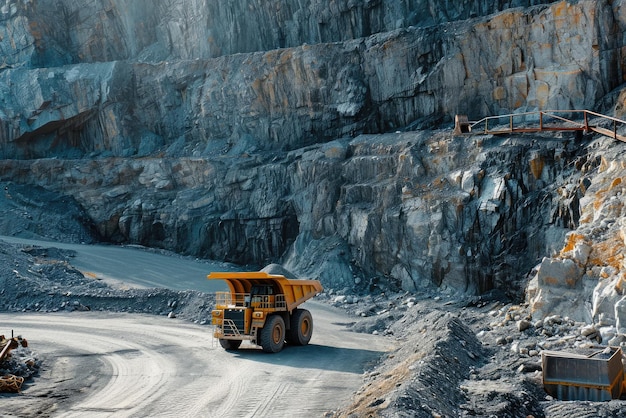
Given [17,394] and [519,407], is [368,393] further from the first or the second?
[17,394]

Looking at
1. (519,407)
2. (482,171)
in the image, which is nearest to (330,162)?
(482,171)

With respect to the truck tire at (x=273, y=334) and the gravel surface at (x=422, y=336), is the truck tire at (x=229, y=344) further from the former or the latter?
the gravel surface at (x=422, y=336)

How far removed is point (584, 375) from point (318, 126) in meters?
26.1

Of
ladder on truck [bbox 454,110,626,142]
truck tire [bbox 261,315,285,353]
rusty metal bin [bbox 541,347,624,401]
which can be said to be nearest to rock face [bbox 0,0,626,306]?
ladder on truck [bbox 454,110,626,142]

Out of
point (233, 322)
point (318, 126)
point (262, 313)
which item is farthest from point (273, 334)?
point (318, 126)

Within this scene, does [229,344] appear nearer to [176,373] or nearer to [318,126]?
[176,373]

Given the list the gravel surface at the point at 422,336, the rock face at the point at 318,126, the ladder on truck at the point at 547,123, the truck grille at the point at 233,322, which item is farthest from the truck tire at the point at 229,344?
the ladder on truck at the point at 547,123

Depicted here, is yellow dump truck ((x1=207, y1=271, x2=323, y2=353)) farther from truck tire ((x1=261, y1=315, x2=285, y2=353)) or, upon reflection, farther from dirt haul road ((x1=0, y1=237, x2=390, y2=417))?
dirt haul road ((x1=0, y1=237, x2=390, y2=417))

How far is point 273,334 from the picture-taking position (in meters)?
16.0

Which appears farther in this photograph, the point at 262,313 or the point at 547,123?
the point at 547,123

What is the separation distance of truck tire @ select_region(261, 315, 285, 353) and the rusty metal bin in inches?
257

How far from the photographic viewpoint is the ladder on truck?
865 inches

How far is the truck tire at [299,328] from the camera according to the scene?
17.0 m

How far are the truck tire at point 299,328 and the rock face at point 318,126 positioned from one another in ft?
22.3
